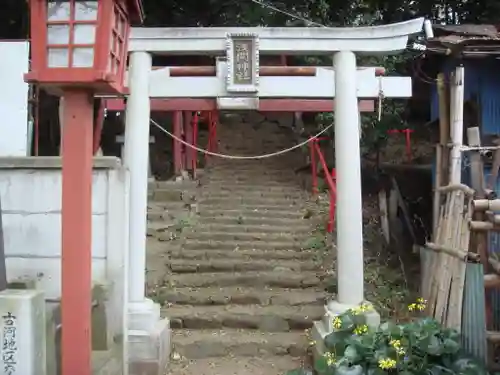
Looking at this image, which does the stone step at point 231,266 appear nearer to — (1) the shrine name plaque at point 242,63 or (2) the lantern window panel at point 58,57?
(1) the shrine name plaque at point 242,63

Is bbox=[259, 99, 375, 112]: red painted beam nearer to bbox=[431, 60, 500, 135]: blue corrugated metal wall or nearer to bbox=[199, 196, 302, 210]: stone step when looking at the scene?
bbox=[431, 60, 500, 135]: blue corrugated metal wall

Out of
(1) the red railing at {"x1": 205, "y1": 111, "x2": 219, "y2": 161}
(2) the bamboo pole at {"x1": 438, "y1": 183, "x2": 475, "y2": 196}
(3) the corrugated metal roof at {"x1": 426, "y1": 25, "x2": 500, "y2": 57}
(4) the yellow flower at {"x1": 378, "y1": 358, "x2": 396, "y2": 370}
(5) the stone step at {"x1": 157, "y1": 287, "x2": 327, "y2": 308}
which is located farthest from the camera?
(1) the red railing at {"x1": 205, "y1": 111, "x2": 219, "y2": 161}

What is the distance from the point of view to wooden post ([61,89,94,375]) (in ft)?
14.3

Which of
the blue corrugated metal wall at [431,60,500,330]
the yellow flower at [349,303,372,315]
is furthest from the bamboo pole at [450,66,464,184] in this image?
the yellow flower at [349,303,372,315]

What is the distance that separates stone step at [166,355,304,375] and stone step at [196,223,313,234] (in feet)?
11.7

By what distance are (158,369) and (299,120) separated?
12403 millimetres

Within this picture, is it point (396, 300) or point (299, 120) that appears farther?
point (299, 120)

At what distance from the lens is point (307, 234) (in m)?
10.1

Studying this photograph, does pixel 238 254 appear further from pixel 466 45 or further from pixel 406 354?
pixel 406 354

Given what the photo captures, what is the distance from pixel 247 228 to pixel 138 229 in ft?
13.8

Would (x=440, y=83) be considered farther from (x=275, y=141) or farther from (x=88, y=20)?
(x=275, y=141)

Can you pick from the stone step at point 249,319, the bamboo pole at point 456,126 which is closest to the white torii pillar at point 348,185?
the stone step at point 249,319

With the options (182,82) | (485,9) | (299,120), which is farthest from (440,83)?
(299,120)

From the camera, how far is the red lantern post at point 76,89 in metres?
4.15
